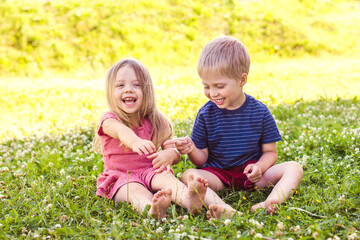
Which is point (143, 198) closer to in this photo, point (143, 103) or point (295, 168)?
point (143, 103)

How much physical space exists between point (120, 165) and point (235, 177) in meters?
1.08

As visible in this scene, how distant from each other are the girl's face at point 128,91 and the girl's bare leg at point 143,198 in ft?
2.52

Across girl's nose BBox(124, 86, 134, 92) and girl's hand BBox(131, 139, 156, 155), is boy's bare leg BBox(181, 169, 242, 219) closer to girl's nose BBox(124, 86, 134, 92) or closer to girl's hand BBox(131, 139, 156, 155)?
girl's hand BBox(131, 139, 156, 155)

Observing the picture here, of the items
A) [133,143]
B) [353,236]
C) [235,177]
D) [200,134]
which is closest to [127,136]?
[133,143]

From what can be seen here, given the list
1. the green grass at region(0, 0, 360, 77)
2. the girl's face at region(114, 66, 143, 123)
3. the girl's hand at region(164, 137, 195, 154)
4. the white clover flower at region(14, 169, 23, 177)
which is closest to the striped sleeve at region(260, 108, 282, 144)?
the girl's hand at region(164, 137, 195, 154)

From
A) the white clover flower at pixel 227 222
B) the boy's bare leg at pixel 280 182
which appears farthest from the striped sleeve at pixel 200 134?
the white clover flower at pixel 227 222

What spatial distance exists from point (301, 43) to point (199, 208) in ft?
36.9

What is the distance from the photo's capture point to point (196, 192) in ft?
9.72

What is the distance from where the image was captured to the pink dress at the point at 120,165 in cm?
353

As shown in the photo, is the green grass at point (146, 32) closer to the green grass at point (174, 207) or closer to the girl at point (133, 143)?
the green grass at point (174, 207)

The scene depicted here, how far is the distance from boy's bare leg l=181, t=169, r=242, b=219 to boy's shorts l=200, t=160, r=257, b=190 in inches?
2.4

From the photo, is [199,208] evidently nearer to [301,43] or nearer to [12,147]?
[12,147]

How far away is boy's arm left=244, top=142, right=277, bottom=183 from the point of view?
3.18m

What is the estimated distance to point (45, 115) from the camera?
22.8 ft
